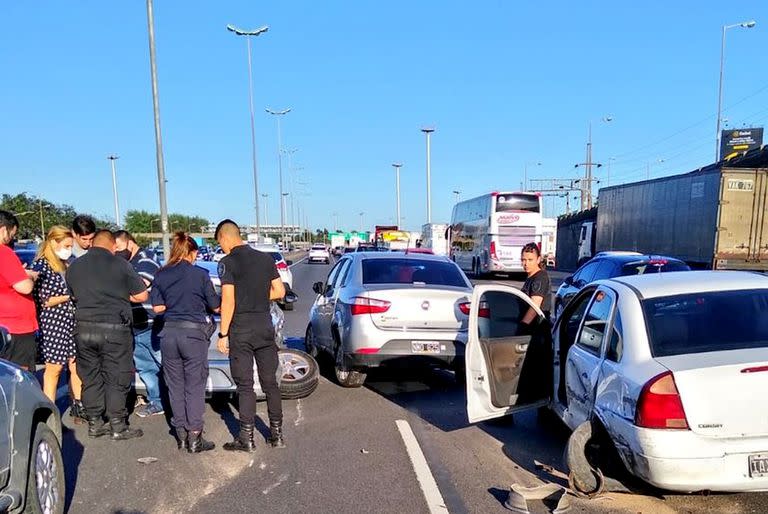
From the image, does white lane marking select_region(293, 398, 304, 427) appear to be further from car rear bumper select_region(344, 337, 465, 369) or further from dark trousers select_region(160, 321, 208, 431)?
dark trousers select_region(160, 321, 208, 431)

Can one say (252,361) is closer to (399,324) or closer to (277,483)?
(277,483)

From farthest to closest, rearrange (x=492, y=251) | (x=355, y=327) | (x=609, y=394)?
(x=492, y=251) < (x=355, y=327) < (x=609, y=394)

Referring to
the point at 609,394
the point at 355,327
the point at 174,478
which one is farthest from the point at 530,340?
the point at 174,478

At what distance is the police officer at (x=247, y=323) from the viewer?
205 inches

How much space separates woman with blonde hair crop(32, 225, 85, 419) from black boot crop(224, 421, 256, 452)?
5.48 feet

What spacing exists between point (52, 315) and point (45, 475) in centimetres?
251

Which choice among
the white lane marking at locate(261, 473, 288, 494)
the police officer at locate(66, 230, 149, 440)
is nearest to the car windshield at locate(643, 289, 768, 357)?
the white lane marking at locate(261, 473, 288, 494)

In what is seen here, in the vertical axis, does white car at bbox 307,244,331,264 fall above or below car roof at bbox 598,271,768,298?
below

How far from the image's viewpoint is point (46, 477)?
12.2 ft

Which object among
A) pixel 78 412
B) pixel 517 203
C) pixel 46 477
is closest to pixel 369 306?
pixel 78 412

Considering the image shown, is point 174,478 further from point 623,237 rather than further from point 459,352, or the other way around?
point 623,237

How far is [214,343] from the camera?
6355 mm

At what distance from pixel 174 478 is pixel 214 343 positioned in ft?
5.89

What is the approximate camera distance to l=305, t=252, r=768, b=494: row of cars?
11.7ft
